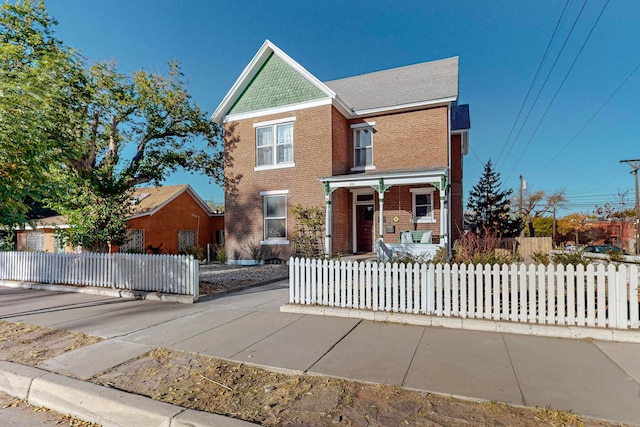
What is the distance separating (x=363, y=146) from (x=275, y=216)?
17.6 feet

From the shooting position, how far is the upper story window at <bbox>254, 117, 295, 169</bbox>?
15.1m

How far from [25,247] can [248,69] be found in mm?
20989

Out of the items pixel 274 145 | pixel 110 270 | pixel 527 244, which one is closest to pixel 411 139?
pixel 274 145

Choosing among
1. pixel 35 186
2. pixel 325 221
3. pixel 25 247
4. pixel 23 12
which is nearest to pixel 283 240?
pixel 325 221

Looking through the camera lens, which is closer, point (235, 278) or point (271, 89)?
point (235, 278)

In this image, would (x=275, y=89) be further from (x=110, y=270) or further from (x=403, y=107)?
(x=110, y=270)

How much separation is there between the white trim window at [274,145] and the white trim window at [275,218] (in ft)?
5.17

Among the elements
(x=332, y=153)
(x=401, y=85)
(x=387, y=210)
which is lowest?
(x=387, y=210)

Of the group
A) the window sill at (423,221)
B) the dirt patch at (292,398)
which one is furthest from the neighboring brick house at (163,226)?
the dirt patch at (292,398)

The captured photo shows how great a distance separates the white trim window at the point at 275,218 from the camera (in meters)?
15.1

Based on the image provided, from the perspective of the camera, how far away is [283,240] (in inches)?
587

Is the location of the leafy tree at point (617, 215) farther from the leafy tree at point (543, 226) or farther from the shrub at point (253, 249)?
the shrub at point (253, 249)

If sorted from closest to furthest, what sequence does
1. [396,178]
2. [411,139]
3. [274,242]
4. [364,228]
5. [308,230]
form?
[396,178] → [308,230] → [411,139] → [274,242] → [364,228]

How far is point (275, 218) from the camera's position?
15266 millimetres
